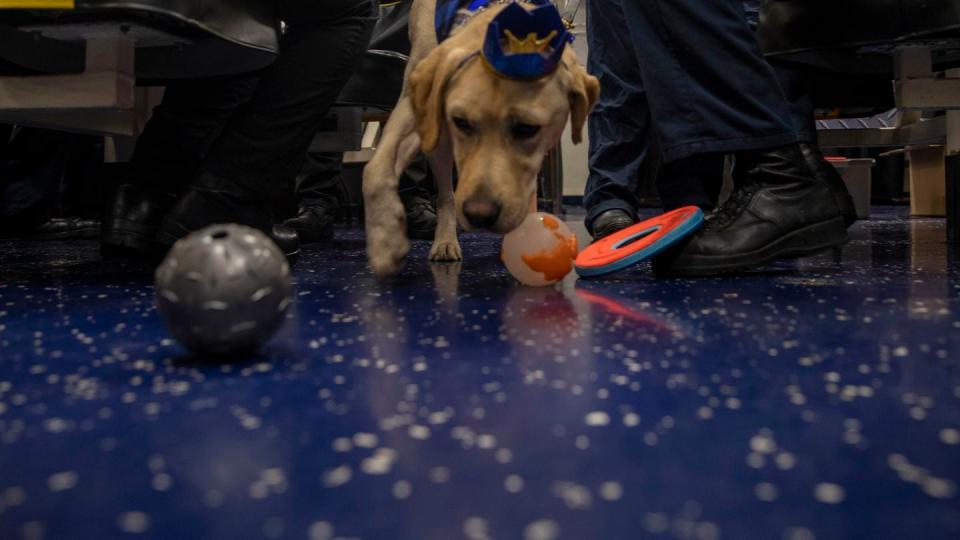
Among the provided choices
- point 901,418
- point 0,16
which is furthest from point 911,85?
point 0,16

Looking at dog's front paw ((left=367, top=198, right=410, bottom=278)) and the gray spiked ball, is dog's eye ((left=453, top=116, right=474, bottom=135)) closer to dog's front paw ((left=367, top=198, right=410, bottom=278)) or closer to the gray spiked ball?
dog's front paw ((left=367, top=198, right=410, bottom=278))

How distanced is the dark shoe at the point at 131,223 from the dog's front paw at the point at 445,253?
717mm

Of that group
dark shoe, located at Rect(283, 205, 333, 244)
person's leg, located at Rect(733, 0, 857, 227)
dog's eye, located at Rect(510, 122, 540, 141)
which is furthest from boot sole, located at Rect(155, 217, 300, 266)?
person's leg, located at Rect(733, 0, 857, 227)

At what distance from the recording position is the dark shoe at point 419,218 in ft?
11.5

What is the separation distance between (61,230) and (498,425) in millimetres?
3295

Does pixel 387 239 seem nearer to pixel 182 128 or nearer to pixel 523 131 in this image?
pixel 523 131

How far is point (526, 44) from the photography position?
5.45 ft

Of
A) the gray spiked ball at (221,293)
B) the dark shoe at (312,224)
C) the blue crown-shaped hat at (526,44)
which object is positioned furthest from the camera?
the dark shoe at (312,224)

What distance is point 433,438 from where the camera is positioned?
68cm

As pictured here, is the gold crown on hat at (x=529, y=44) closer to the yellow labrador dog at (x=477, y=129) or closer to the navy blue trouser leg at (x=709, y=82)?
the yellow labrador dog at (x=477, y=129)

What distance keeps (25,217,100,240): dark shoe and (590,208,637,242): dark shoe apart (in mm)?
2251

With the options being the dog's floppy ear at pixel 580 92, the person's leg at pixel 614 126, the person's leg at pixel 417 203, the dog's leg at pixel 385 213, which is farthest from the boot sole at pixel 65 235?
the dog's floppy ear at pixel 580 92

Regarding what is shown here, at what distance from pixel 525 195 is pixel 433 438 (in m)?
1.11

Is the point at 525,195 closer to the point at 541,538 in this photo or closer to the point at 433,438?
the point at 433,438
